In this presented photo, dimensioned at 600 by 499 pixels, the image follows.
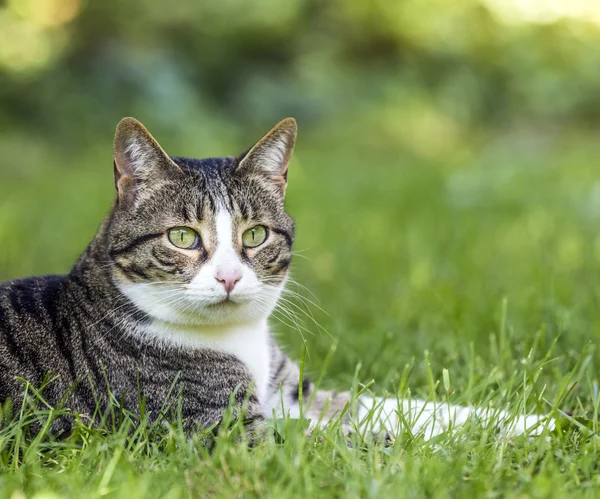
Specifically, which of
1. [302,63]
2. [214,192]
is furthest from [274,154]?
[302,63]

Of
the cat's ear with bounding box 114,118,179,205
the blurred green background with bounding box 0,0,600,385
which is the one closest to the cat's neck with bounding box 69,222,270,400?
the cat's ear with bounding box 114,118,179,205

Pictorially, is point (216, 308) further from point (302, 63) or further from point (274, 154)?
point (302, 63)

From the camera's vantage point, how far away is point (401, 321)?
10.5 feet

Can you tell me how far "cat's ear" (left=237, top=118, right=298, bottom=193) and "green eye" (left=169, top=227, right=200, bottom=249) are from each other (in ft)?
0.90

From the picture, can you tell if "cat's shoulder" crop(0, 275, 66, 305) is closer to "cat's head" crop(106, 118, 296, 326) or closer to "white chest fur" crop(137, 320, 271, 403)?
"cat's head" crop(106, 118, 296, 326)

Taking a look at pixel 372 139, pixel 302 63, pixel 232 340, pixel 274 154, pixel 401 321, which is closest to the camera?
pixel 232 340

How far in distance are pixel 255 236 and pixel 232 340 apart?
304 mm

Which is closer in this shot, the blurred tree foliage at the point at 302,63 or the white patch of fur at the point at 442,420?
the white patch of fur at the point at 442,420

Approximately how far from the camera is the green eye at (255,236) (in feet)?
7.23

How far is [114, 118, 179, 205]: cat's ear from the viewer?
210 cm

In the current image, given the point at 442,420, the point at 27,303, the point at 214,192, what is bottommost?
the point at 442,420

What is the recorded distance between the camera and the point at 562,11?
10.3 m

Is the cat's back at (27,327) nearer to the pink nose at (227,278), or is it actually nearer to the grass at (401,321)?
the grass at (401,321)

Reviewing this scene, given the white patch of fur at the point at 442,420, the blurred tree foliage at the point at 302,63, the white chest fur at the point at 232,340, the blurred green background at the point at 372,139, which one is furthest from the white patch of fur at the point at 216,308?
the blurred tree foliage at the point at 302,63
